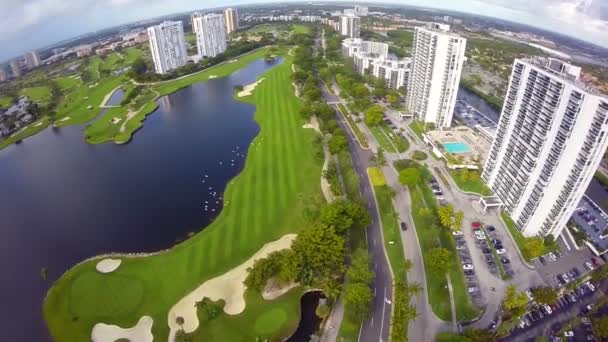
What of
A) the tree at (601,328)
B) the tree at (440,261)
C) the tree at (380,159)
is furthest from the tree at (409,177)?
the tree at (601,328)

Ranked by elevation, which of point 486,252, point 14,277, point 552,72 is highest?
point 552,72

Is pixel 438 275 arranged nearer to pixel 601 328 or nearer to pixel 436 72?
pixel 601 328

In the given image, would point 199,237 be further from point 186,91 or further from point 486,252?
point 186,91

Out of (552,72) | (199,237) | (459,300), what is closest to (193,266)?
(199,237)

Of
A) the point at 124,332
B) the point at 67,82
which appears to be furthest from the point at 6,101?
the point at 124,332

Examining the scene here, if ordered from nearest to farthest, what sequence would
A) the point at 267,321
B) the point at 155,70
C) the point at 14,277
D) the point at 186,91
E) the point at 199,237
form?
the point at 267,321 → the point at 14,277 → the point at 199,237 → the point at 186,91 → the point at 155,70

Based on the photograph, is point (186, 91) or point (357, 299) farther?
point (186, 91)

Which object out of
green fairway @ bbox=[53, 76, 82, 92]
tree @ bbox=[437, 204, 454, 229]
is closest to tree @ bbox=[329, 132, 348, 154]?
tree @ bbox=[437, 204, 454, 229]

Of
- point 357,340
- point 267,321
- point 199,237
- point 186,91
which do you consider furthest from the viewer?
point 186,91
